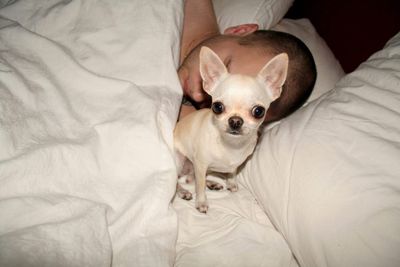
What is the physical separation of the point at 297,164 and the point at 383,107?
19.0 inches

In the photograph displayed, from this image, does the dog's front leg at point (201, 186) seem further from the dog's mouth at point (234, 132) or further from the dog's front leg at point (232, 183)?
the dog's mouth at point (234, 132)

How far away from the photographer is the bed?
3.57 feet

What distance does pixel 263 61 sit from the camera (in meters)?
1.62

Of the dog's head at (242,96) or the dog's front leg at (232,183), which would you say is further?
the dog's front leg at (232,183)

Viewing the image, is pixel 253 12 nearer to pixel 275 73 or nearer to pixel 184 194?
pixel 275 73

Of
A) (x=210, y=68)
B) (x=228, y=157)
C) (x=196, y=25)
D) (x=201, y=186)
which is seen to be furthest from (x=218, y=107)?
(x=196, y=25)

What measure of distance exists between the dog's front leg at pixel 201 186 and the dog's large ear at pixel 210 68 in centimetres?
41

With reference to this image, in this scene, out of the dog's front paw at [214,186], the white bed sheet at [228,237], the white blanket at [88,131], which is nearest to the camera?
the white blanket at [88,131]

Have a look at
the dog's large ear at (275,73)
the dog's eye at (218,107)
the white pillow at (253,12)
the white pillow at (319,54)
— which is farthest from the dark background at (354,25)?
the dog's eye at (218,107)

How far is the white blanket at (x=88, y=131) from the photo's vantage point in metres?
1.06

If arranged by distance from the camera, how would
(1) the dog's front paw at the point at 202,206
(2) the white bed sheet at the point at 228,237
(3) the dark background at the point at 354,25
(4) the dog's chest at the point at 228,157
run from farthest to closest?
(3) the dark background at the point at 354,25 → (1) the dog's front paw at the point at 202,206 → (4) the dog's chest at the point at 228,157 → (2) the white bed sheet at the point at 228,237

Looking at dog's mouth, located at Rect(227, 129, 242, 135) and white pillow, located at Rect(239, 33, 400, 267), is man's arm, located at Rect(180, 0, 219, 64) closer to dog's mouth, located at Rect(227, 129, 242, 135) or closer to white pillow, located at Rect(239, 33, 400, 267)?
white pillow, located at Rect(239, 33, 400, 267)

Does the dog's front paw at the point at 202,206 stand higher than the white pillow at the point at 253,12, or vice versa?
the white pillow at the point at 253,12

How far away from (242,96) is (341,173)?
1.78ft
